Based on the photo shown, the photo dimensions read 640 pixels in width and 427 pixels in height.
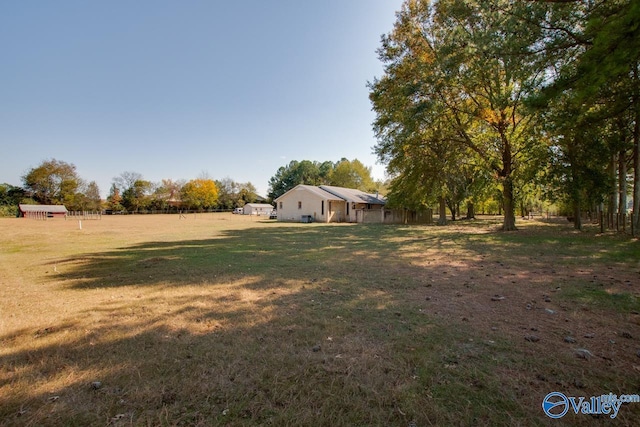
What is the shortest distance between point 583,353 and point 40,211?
75650 mm

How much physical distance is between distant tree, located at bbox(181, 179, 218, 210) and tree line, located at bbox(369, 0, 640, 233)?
61.1m

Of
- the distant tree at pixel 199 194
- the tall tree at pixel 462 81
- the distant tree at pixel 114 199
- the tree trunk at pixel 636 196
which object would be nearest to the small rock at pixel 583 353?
the tall tree at pixel 462 81

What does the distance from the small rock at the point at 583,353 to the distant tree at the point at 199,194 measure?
76.2m

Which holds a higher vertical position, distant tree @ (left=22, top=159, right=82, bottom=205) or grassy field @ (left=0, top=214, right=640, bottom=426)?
distant tree @ (left=22, top=159, right=82, bottom=205)

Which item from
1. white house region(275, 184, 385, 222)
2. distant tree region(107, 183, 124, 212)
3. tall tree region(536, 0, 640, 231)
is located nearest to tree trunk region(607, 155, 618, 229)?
tall tree region(536, 0, 640, 231)

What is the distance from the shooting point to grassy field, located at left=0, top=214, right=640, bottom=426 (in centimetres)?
229

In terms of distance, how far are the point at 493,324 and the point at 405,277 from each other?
2781 millimetres

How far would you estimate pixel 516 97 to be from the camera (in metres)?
14.4

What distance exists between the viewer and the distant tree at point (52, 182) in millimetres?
61438

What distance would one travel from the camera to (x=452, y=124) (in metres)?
17.4

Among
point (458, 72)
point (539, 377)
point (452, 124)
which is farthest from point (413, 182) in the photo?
point (539, 377)

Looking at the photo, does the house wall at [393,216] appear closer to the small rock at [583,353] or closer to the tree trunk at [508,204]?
the tree trunk at [508,204]
